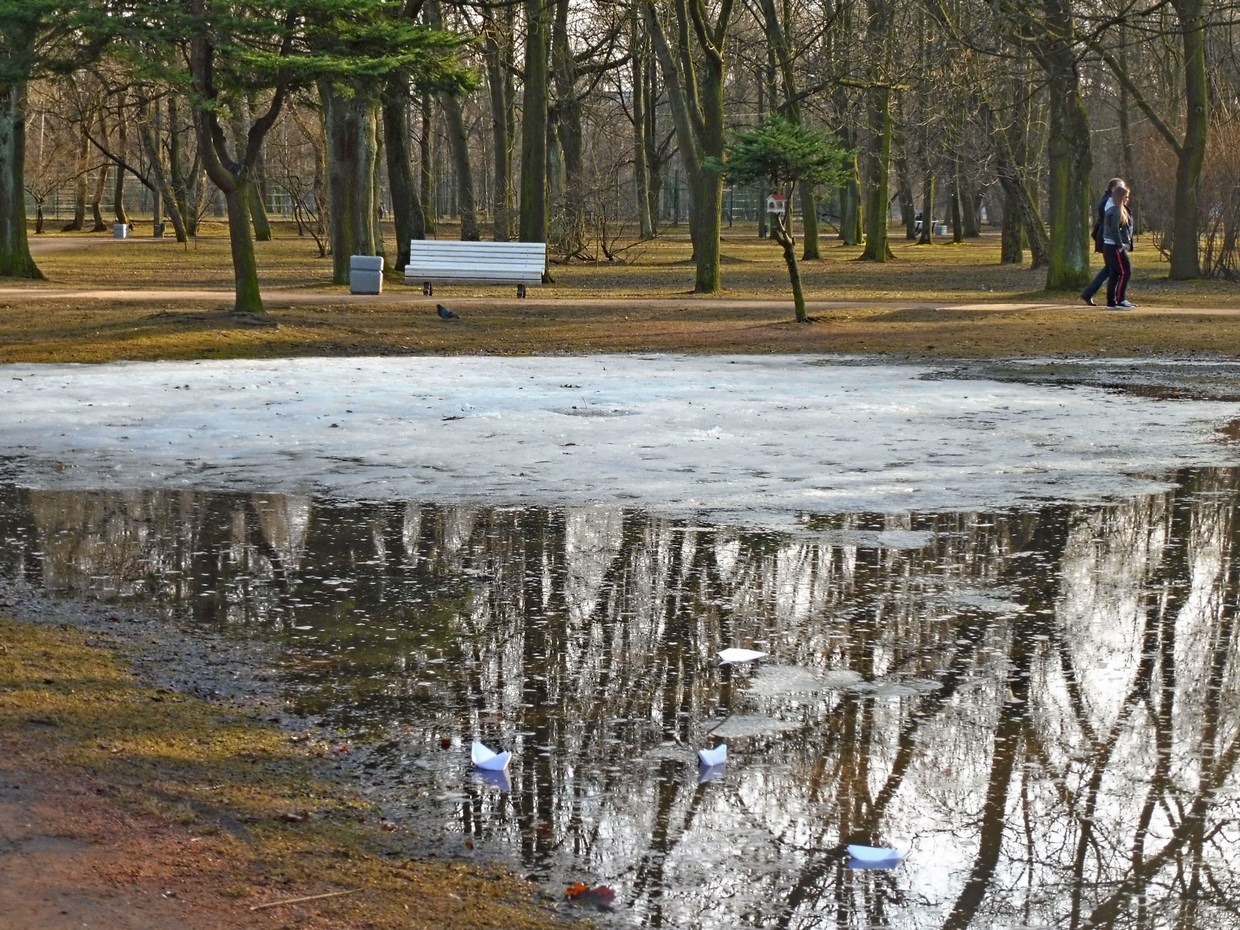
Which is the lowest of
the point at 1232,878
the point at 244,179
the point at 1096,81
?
the point at 1232,878

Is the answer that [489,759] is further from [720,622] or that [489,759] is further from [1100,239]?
[1100,239]

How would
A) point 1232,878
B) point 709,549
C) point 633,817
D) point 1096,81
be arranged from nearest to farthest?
point 1232,878
point 633,817
point 709,549
point 1096,81

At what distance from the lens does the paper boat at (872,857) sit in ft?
13.2

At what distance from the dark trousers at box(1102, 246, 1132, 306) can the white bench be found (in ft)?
29.7

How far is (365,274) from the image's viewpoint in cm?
2556

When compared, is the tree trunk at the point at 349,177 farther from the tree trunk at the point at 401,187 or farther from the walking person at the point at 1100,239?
the walking person at the point at 1100,239

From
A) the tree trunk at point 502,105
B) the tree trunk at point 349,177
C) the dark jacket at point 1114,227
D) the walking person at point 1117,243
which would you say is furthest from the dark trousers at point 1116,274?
the tree trunk at point 502,105

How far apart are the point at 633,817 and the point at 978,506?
4883mm

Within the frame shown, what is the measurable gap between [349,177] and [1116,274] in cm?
1351

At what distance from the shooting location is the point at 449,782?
4.59 metres

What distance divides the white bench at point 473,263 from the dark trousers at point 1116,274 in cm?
906

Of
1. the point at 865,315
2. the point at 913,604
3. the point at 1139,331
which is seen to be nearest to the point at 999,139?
the point at 865,315

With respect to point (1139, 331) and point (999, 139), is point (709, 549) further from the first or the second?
point (999, 139)

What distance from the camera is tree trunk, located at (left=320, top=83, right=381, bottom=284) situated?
28.2 m
